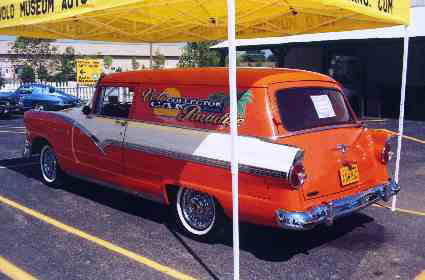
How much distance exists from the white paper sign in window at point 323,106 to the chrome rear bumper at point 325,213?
94 cm

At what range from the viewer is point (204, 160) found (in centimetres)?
496

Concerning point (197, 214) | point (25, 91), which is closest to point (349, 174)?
point (197, 214)

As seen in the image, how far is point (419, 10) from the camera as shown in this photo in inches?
776

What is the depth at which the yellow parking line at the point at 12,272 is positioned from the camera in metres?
4.36

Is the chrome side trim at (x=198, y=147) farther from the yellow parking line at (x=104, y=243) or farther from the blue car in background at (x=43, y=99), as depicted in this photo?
the blue car in background at (x=43, y=99)

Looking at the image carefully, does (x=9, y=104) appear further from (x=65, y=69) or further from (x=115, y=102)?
(x=65, y=69)

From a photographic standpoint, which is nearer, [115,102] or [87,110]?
[115,102]

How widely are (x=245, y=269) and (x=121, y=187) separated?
2327 mm

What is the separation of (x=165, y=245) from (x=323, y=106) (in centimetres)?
234

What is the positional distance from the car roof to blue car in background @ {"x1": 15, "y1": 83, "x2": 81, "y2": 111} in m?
14.9

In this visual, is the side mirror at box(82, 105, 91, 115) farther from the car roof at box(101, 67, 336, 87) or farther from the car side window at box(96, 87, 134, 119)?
the car roof at box(101, 67, 336, 87)

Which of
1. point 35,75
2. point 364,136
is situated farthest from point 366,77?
point 35,75

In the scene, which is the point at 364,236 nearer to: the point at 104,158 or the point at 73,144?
the point at 104,158

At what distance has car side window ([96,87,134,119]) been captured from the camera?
6184 millimetres
